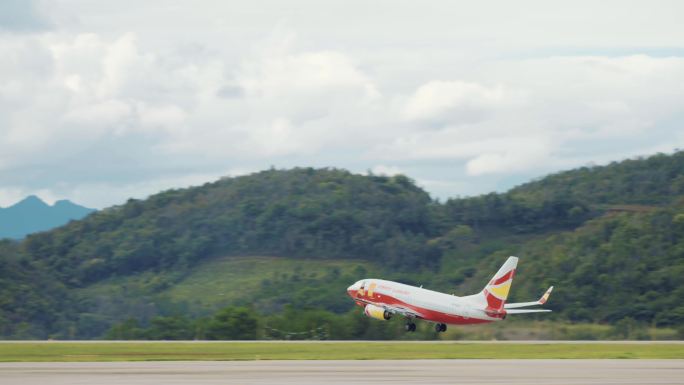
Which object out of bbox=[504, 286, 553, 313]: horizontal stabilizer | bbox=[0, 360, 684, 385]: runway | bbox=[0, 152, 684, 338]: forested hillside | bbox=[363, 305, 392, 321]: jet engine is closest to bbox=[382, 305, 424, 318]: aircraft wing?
bbox=[363, 305, 392, 321]: jet engine

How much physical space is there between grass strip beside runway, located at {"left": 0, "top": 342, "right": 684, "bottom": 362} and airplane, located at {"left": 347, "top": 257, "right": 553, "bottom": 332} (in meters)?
6.96

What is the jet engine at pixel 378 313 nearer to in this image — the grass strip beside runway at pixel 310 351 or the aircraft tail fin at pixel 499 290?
the aircraft tail fin at pixel 499 290

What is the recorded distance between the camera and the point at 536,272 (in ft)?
360

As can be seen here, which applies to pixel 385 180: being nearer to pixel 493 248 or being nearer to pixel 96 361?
pixel 493 248

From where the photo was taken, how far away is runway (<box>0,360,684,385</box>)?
37000 mm

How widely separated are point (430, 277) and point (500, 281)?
6037cm

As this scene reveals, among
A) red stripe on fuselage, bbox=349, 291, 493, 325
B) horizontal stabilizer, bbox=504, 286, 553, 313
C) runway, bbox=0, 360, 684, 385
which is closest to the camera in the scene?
runway, bbox=0, 360, 684, 385

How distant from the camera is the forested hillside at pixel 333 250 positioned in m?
101

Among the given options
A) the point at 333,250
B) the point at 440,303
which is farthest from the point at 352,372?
the point at 333,250

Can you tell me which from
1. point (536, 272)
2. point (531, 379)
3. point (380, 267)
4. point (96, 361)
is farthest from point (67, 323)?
point (531, 379)

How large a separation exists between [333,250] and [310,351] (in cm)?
9110

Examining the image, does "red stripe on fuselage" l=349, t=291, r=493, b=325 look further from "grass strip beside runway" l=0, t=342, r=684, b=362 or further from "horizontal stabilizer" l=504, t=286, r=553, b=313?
"grass strip beside runway" l=0, t=342, r=684, b=362

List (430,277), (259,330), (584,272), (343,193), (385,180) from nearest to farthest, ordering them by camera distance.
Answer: (259,330) → (584,272) → (430,277) → (343,193) → (385,180)

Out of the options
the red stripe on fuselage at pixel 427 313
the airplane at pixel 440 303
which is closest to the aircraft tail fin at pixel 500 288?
the airplane at pixel 440 303
